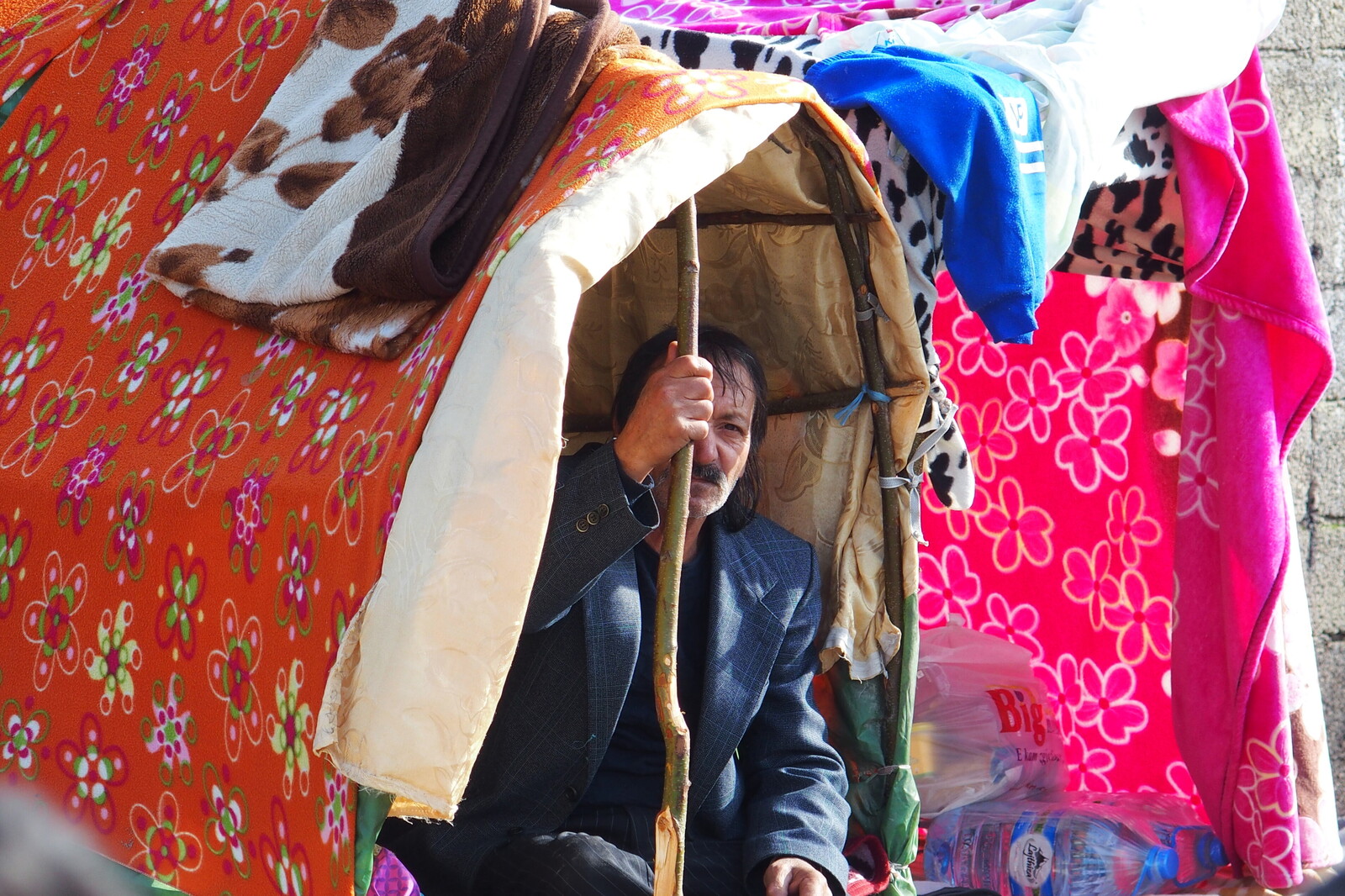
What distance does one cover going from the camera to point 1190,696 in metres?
3.08

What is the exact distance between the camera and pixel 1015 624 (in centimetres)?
384

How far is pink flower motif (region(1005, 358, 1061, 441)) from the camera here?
3.75 metres

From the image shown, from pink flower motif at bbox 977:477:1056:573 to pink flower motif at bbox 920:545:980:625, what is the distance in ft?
0.34

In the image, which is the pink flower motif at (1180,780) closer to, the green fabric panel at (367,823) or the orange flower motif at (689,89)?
the orange flower motif at (689,89)

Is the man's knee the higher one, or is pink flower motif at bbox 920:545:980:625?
the man's knee

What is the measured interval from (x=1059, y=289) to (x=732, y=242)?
48.7 inches

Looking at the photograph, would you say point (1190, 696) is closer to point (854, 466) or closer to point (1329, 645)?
point (854, 466)

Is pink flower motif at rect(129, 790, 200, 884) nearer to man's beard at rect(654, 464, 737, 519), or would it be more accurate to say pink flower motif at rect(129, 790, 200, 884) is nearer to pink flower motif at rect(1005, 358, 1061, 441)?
man's beard at rect(654, 464, 737, 519)

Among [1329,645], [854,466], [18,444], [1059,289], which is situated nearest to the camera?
[18,444]

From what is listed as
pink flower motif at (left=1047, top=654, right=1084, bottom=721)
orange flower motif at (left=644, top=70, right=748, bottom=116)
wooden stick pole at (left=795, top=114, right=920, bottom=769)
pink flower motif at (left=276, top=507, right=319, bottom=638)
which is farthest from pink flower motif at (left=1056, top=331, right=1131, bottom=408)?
pink flower motif at (left=276, top=507, right=319, bottom=638)

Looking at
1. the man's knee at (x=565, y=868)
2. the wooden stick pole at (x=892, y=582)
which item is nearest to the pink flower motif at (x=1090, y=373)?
the wooden stick pole at (x=892, y=582)

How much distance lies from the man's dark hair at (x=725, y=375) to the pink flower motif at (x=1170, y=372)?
130 centimetres

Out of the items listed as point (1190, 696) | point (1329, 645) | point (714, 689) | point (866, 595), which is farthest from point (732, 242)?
point (1329, 645)

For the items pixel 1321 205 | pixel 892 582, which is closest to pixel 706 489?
pixel 892 582
